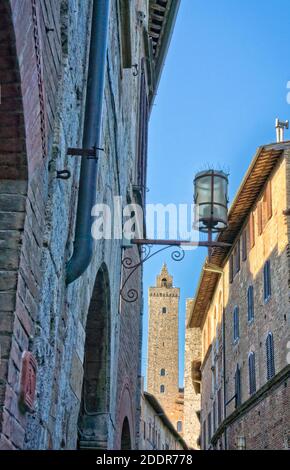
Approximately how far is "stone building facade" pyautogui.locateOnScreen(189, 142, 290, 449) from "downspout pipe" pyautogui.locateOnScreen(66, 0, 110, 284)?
1180 centimetres

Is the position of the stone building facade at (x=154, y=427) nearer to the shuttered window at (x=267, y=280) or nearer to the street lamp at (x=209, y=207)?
the shuttered window at (x=267, y=280)

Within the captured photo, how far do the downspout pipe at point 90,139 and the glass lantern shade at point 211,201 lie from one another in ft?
8.47

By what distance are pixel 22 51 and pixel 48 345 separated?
148 centimetres

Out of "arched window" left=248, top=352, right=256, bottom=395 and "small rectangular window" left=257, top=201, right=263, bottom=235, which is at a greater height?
"small rectangular window" left=257, top=201, right=263, bottom=235

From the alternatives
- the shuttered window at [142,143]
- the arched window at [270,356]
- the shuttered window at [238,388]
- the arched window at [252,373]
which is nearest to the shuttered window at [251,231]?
the arched window at [252,373]

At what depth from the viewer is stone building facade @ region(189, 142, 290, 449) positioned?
16.6m

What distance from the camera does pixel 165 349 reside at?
218 ft

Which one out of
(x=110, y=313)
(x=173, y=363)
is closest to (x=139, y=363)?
(x=110, y=313)

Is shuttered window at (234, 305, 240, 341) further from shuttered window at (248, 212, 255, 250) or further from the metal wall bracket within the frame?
the metal wall bracket

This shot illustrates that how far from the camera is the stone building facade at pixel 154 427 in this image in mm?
33537

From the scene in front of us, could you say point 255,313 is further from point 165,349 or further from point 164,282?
point 164,282

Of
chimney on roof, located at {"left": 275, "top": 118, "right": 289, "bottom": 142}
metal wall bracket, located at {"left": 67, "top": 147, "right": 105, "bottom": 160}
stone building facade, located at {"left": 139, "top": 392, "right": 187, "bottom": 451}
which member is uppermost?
chimney on roof, located at {"left": 275, "top": 118, "right": 289, "bottom": 142}

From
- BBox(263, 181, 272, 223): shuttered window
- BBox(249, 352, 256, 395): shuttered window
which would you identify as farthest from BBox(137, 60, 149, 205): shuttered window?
BBox(249, 352, 256, 395): shuttered window

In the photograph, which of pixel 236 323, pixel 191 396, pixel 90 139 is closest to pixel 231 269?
pixel 236 323
